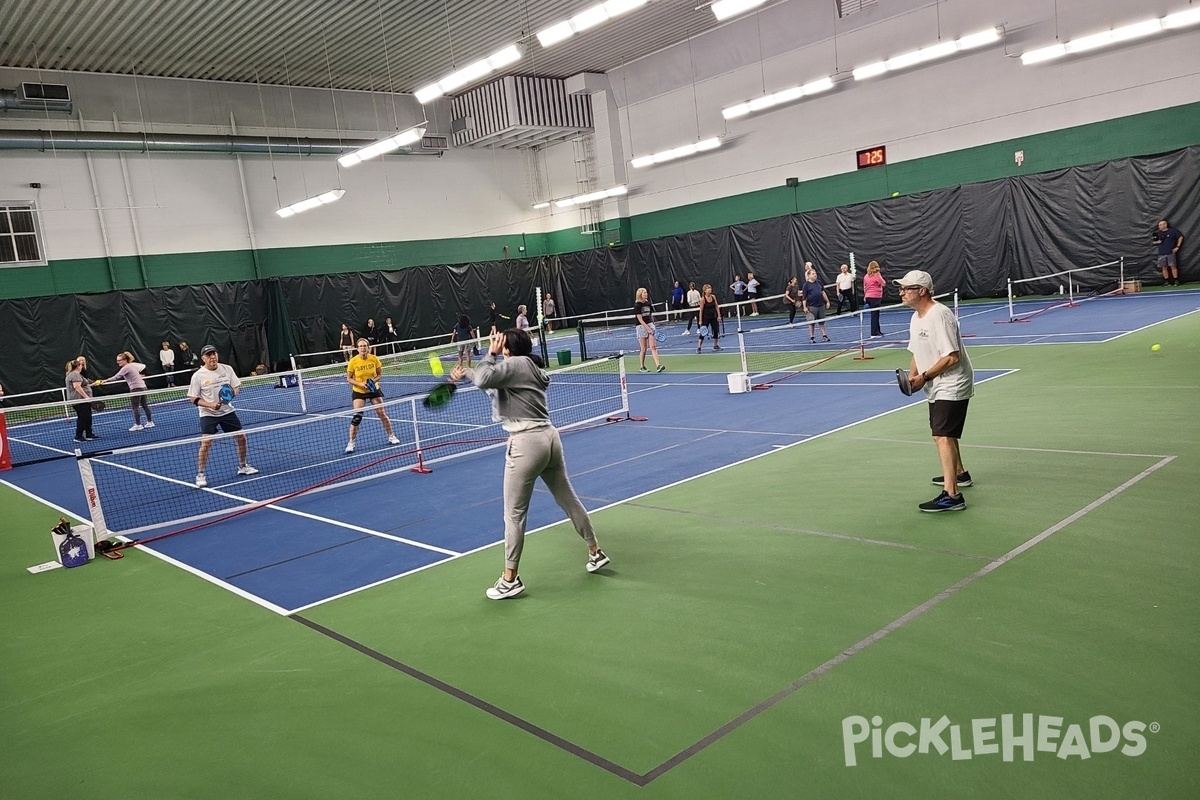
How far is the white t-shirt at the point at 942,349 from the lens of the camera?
6.88 meters

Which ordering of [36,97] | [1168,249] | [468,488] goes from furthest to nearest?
[36,97], [1168,249], [468,488]

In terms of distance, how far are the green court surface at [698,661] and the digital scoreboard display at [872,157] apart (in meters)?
23.4

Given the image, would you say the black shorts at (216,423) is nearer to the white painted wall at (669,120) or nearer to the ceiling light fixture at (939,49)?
the ceiling light fixture at (939,49)

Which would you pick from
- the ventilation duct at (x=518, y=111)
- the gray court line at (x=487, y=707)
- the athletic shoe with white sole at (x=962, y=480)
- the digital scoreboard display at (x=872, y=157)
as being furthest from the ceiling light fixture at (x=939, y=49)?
the gray court line at (x=487, y=707)

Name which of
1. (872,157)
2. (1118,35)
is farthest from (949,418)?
(872,157)

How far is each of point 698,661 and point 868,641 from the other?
1.02 metres

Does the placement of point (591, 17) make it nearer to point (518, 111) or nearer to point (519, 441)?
point (519, 441)

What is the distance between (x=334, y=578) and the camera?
7.35 meters

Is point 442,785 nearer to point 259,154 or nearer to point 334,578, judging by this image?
point 334,578

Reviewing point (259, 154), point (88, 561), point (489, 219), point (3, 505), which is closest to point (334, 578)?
point (88, 561)

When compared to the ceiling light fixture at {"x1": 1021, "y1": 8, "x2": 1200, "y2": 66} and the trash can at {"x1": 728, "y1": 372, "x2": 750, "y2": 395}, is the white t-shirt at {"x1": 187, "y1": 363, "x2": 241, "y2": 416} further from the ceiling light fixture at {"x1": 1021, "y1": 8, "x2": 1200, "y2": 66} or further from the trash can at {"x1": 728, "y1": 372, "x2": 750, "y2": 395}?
the ceiling light fixture at {"x1": 1021, "y1": 8, "x2": 1200, "y2": 66}

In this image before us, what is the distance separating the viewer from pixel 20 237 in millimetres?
27594

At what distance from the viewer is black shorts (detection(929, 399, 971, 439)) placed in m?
6.95

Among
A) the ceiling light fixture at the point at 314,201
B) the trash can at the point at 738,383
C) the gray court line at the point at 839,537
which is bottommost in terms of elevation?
the gray court line at the point at 839,537
